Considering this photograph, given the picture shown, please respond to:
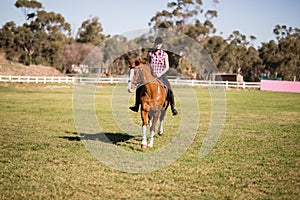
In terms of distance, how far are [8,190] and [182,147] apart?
4.99 metres

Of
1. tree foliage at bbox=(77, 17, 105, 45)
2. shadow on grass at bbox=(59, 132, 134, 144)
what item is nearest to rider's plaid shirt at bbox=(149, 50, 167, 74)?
shadow on grass at bbox=(59, 132, 134, 144)

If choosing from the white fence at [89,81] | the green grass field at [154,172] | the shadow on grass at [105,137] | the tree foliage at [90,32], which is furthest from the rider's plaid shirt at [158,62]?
the tree foliage at [90,32]

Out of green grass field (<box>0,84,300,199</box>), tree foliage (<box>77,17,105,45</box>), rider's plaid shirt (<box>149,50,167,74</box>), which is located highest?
tree foliage (<box>77,17,105,45</box>)

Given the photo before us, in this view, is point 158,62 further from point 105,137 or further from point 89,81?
point 89,81

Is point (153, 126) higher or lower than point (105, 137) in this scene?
higher

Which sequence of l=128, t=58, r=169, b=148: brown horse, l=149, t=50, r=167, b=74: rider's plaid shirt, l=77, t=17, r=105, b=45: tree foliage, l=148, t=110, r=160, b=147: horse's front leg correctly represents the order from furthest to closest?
l=77, t=17, r=105, b=45: tree foliage → l=149, t=50, r=167, b=74: rider's plaid shirt → l=148, t=110, r=160, b=147: horse's front leg → l=128, t=58, r=169, b=148: brown horse

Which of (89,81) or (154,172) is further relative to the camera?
(89,81)

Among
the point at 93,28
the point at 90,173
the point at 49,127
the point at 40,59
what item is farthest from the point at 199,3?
the point at 90,173

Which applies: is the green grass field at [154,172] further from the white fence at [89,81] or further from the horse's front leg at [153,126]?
the white fence at [89,81]

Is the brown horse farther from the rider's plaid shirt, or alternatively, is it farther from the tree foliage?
the tree foliage

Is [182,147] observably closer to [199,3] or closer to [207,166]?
[207,166]

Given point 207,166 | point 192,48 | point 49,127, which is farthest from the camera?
point 192,48

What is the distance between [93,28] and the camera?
94.9 meters

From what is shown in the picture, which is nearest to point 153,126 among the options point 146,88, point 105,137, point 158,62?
point 146,88
